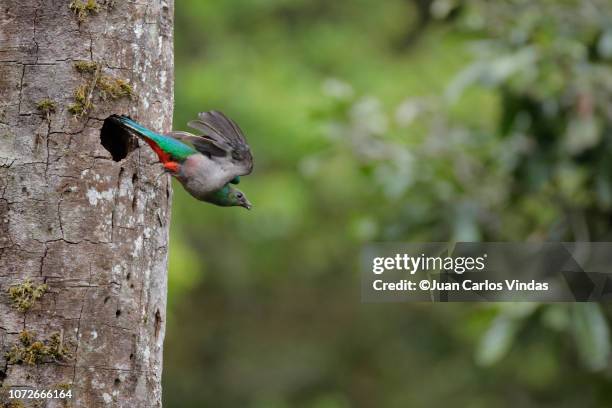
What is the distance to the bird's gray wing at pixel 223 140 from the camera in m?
4.04

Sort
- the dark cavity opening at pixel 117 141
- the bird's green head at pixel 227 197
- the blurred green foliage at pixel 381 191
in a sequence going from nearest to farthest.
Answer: the dark cavity opening at pixel 117 141
the bird's green head at pixel 227 197
the blurred green foliage at pixel 381 191

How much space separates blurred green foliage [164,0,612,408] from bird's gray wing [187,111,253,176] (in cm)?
286

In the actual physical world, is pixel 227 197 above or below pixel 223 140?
below

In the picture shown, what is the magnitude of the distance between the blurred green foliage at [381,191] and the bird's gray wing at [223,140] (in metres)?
2.86

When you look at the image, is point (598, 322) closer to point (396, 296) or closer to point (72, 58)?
point (396, 296)

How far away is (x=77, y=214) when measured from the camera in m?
→ 3.67

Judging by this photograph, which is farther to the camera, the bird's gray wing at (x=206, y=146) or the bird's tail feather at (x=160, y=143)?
the bird's gray wing at (x=206, y=146)

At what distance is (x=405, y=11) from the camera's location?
512 inches

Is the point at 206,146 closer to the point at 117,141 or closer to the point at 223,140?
the point at 223,140

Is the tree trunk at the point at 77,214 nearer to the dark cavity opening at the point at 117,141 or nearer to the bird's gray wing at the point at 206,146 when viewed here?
the dark cavity opening at the point at 117,141

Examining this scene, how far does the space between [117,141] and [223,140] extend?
0.44 metres

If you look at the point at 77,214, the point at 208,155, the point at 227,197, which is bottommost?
the point at 77,214

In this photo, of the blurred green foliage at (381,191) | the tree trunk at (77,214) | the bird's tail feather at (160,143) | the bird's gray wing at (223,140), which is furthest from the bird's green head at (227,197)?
the blurred green foliage at (381,191)

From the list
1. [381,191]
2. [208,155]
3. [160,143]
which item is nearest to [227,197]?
[208,155]
